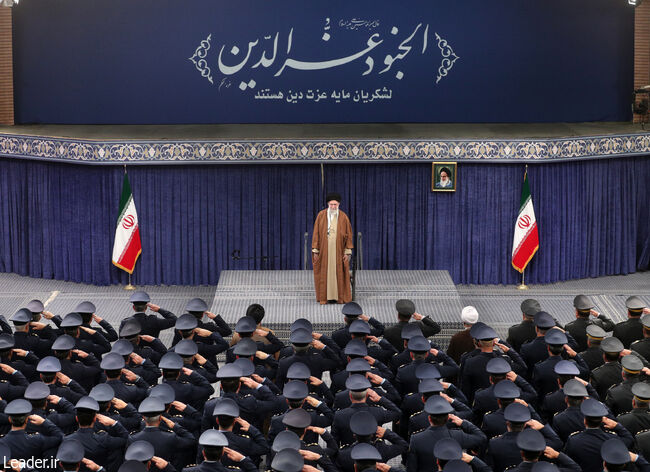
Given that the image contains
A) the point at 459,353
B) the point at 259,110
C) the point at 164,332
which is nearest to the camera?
the point at 459,353

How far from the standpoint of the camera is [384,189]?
16.6 m

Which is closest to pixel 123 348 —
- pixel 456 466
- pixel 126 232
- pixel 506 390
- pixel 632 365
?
pixel 506 390

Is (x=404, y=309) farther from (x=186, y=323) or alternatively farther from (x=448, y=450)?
(x=448, y=450)

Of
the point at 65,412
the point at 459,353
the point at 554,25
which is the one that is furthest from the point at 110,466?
the point at 554,25

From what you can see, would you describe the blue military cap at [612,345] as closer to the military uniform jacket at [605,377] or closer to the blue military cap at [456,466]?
the military uniform jacket at [605,377]

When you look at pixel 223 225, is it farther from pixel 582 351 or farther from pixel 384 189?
pixel 582 351

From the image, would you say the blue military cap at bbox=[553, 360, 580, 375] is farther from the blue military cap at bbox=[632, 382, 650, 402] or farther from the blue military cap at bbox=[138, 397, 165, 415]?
the blue military cap at bbox=[138, 397, 165, 415]

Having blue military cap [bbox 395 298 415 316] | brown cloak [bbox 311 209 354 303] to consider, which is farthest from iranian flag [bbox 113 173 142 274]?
blue military cap [bbox 395 298 415 316]

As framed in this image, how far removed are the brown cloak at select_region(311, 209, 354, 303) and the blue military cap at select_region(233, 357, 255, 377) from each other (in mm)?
4594

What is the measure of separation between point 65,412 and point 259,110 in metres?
9.29

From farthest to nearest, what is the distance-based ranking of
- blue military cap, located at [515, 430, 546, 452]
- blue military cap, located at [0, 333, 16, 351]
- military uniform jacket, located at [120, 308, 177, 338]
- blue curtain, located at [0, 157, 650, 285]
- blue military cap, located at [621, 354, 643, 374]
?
blue curtain, located at [0, 157, 650, 285]
military uniform jacket, located at [120, 308, 177, 338]
blue military cap, located at [0, 333, 16, 351]
blue military cap, located at [621, 354, 643, 374]
blue military cap, located at [515, 430, 546, 452]

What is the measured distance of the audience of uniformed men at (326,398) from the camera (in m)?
8.58

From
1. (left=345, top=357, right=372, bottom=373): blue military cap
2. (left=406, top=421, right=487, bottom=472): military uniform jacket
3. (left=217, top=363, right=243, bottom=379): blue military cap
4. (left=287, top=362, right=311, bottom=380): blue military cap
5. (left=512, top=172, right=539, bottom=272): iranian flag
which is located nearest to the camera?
(left=406, top=421, right=487, bottom=472): military uniform jacket

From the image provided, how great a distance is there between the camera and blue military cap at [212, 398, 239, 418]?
877 centimetres
